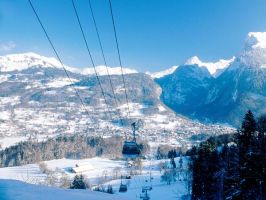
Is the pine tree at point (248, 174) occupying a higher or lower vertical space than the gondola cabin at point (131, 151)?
lower

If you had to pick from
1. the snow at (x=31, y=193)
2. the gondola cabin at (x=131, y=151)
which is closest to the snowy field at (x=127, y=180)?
the gondola cabin at (x=131, y=151)

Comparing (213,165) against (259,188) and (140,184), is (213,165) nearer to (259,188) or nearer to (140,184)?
(259,188)

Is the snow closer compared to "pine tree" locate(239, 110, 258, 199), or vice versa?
the snow

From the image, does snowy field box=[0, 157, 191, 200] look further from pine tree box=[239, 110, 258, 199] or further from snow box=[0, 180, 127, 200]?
snow box=[0, 180, 127, 200]

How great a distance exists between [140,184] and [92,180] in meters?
30.7

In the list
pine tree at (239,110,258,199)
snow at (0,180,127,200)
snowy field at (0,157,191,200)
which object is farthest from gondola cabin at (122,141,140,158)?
snowy field at (0,157,191,200)

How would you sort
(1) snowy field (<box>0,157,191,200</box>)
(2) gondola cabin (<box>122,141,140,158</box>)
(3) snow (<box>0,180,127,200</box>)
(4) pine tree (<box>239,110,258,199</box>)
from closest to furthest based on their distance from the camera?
(3) snow (<box>0,180,127,200</box>), (4) pine tree (<box>239,110,258,199</box>), (2) gondola cabin (<box>122,141,140,158</box>), (1) snowy field (<box>0,157,191,200</box>)

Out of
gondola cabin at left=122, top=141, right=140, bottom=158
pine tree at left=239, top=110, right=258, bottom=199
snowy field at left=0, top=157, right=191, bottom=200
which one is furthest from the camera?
snowy field at left=0, top=157, right=191, bottom=200

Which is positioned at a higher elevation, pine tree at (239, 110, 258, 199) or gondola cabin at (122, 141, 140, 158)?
gondola cabin at (122, 141, 140, 158)

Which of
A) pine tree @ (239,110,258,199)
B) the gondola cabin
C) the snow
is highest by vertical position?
the snow

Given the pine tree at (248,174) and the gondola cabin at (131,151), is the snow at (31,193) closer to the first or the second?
the gondola cabin at (131,151)

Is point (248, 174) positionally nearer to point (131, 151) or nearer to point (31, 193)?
point (131, 151)

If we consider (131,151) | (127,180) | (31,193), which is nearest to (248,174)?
(131,151)

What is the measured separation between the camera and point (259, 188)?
42219mm
